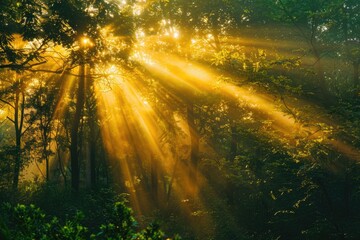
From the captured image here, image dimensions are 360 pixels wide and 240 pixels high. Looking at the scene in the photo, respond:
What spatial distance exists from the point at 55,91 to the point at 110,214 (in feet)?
74.3

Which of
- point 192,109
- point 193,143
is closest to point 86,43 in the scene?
point 192,109

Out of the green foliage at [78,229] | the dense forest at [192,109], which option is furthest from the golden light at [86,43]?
the green foliage at [78,229]

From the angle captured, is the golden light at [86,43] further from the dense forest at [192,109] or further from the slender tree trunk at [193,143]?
the slender tree trunk at [193,143]

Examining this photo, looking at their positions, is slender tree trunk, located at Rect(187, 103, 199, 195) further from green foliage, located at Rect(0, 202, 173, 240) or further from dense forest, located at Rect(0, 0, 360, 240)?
green foliage, located at Rect(0, 202, 173, 240)

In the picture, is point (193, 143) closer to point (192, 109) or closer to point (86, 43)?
point (192, 109)

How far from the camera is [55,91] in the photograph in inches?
958

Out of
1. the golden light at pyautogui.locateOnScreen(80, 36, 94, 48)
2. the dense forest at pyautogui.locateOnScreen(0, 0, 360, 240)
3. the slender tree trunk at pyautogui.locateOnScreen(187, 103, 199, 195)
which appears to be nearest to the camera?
the dense forest at pyautogui.locateOnScreen(0, 0, 360, 240)

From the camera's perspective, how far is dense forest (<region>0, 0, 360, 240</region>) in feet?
23.0

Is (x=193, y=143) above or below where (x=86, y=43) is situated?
below

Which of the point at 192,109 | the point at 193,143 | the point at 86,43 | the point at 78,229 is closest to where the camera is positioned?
the point at 78,229

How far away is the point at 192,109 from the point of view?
792 inches

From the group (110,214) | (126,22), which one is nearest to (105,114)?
(126,22)

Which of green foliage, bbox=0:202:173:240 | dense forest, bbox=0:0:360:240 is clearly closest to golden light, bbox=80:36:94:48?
dense forest, bbox=0:0:360:240

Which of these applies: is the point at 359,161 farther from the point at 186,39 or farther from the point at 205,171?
the point at 205,171
